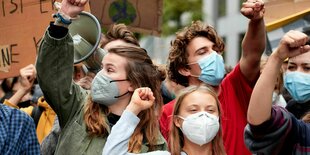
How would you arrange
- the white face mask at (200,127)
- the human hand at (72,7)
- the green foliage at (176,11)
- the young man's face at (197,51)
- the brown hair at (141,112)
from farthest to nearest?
the green foliage at (176,11), the young man's face at (197,51), the brown hair at (141,112), the white face mask at (200,127), the human hand at (72,7)

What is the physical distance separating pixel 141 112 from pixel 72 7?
735 millimetres

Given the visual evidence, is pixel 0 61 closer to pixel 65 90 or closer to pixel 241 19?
pixel 65 90

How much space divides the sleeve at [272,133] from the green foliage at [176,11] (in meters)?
25.8

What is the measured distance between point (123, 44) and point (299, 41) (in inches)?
56.4

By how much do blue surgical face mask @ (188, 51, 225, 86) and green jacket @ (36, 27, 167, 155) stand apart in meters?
0.84

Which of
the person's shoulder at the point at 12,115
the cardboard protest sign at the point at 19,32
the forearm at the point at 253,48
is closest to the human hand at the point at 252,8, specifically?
the forearm at the point at 253,48

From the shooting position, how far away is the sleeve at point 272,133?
4.41 m

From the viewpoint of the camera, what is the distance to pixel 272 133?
4.41 metres

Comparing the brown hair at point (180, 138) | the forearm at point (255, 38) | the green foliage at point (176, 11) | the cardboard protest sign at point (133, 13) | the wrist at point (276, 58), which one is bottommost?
the green foliage at point (176, 11)

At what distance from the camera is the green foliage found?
30.5 meters

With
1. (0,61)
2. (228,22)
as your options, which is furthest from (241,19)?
(0,61)

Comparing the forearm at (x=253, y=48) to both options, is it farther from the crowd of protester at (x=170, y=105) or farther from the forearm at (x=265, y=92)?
the forearm at (x=265, y=92)

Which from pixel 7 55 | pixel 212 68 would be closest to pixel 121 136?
pixel 212 68

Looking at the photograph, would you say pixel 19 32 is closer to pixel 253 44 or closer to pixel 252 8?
pixel 253 44
